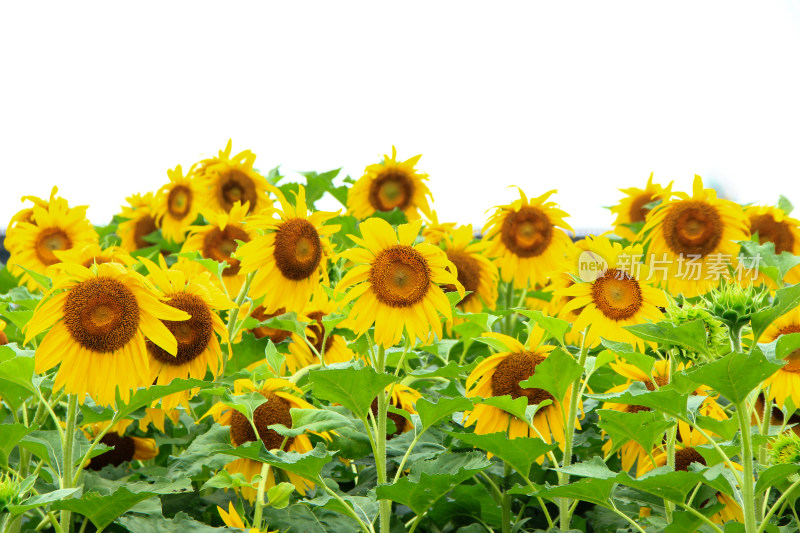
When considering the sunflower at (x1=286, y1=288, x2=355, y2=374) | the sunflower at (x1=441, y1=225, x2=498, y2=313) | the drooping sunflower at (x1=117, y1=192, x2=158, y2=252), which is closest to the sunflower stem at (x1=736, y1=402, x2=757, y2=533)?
the sunflower at (x1=286, y1=288, x2=355, y2=374)

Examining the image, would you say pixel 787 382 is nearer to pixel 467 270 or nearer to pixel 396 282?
pixel 396 282

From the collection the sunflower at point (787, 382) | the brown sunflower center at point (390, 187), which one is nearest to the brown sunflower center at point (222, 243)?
the brown sunflower center at point (390, 187)

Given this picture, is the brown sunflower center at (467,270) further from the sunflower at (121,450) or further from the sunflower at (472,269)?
the sunflower at (121,450)

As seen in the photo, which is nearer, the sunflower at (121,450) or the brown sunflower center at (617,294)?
the brown sunflower center at (617,294)

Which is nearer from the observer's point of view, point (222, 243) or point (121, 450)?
point (121, 450)

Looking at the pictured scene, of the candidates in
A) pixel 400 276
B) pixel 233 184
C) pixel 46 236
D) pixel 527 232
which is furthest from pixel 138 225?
pixel 400 276

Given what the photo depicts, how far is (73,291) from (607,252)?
1032 mm

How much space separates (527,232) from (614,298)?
1158 millimetres

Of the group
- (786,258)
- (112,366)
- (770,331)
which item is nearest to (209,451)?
(112,366)

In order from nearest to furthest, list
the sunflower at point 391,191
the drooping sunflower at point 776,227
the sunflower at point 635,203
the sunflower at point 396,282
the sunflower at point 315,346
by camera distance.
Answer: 1. the sunflower at point 396,282
2. the sunflower at point 315,346
3. the drooping sunflower at point 776,227
4. the sunflower at point 391,191
5. the sunflower at point 635,203

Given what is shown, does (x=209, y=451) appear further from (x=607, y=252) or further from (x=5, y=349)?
(x=607, y=252)

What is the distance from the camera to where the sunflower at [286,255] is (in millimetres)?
1591

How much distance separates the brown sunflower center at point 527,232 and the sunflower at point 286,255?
1.18 m

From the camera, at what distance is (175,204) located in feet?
8.82
